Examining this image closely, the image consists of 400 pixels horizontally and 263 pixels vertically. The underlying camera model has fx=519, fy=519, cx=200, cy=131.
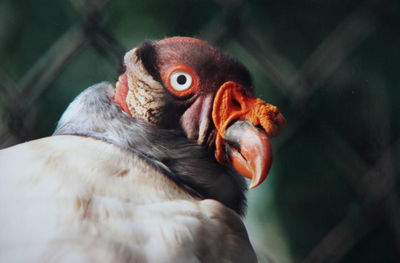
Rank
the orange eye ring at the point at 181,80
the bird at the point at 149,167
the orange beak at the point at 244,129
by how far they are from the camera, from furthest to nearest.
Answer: the orange eye ring at the point at 181,80 → the orange beak at the point at 244,129 → the bird at the point at 149,167

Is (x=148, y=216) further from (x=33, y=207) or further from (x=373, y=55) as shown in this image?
(x=373, y=55)

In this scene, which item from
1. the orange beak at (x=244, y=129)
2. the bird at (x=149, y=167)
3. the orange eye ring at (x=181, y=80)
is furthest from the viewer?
the orange eye ring at (x=181, y=80)

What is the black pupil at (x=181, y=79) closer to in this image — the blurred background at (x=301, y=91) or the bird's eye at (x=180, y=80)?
the bird's eye at (x=180, y=80)

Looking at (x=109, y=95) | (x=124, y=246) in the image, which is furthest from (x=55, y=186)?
(x=109, y=95)

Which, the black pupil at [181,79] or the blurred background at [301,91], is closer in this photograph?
the blurred background at [301,91]

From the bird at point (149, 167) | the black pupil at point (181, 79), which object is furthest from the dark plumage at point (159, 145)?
the black pupil at point (181, 79)

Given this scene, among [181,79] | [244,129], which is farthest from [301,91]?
[181,79]

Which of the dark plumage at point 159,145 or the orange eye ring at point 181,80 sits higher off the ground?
the orange eye ring at point 181,80
